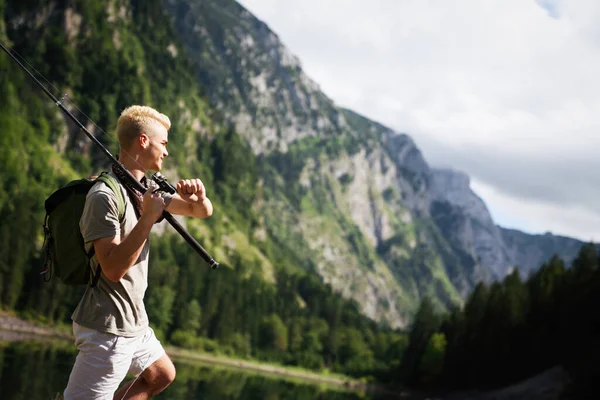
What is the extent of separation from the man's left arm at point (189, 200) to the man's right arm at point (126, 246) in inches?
18.8

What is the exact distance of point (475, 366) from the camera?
333 feet

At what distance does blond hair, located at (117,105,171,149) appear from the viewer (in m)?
7.13

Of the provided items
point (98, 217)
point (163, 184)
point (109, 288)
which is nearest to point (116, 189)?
point (98, 217)

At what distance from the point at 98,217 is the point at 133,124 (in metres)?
1.24

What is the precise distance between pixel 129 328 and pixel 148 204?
127 centimetres

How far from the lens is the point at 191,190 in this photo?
22.7 ft

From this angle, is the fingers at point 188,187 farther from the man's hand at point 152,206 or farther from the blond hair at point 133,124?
the blond hair at point 133,124

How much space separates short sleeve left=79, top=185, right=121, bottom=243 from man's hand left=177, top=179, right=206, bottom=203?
2.32 feet

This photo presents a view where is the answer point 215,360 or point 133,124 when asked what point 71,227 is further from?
point 215,360

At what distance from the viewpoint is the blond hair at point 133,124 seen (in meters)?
7.13

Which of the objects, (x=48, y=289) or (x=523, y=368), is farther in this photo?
(x=48, y=289)

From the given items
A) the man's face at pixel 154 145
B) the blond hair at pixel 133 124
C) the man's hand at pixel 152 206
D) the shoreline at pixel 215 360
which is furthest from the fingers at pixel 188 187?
the shoreline at pixel 215 360

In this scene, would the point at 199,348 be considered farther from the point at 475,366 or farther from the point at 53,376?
the point at 53,376

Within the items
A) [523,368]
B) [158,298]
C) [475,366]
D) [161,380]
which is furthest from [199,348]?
[161,380]
